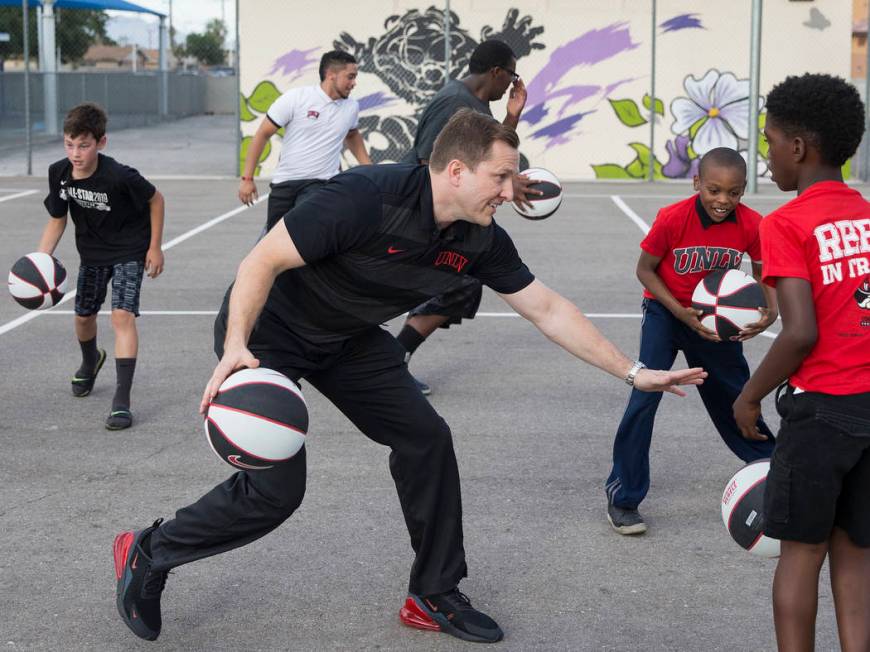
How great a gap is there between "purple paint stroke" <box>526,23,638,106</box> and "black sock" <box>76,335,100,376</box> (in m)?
15.8

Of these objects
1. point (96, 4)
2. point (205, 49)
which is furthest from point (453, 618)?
point (205, 49)

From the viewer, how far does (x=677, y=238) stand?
5410 mm

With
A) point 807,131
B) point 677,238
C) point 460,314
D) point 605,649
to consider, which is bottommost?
point 605,649

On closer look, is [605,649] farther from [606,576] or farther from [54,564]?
[54,564]

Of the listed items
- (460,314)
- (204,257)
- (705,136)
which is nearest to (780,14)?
(705,136)

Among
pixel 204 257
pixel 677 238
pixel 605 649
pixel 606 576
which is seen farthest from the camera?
pixel 204 257

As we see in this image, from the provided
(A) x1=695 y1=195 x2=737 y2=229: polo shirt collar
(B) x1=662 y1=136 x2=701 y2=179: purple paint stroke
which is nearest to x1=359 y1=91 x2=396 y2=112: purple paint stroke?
(B) x1=662 y1=136 x2=701 y2=179: purple paint stroke

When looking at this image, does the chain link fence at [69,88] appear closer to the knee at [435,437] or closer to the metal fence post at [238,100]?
the metal fence post at [238,100]

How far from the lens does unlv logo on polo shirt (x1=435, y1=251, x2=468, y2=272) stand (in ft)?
13.9

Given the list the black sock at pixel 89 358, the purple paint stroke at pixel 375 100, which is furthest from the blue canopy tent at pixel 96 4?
the black sock at pixel 89 358

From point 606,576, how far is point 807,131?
2.16 metres

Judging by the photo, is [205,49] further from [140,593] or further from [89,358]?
[140,593]

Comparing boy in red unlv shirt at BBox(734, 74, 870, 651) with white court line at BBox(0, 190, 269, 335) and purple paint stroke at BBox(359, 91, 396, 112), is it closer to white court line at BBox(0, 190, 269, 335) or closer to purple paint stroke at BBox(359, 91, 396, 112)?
white court line at BBox(0, 190, 269, 335)

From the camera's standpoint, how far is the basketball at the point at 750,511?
3992 mm
